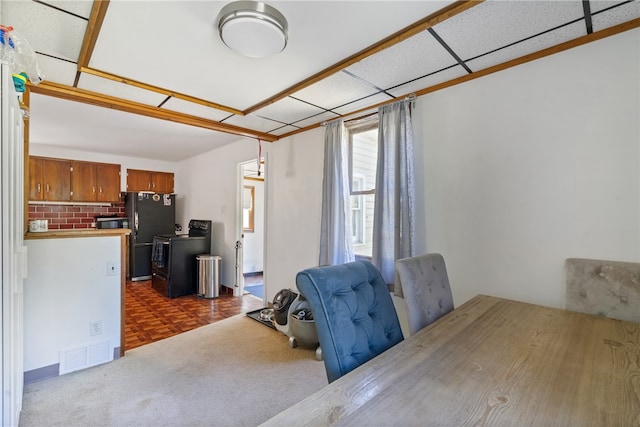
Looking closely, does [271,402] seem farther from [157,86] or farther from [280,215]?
[157,86]

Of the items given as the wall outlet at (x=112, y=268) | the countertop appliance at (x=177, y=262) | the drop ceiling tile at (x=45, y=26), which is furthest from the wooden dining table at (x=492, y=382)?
the countertop appliance at (x=177, y=262)

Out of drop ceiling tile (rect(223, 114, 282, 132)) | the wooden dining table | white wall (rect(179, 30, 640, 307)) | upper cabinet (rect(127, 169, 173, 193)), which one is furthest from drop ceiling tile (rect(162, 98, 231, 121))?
upper cabinet (rect(127, 169, 173, 193))

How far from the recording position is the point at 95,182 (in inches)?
206

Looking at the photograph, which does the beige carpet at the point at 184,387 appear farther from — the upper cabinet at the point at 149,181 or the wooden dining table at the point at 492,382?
the upper cabinet at the point at 149,181

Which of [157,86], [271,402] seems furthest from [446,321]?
[157,86]

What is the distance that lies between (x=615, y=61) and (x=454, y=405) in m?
2.10

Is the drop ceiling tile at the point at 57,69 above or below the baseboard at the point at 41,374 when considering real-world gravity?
above

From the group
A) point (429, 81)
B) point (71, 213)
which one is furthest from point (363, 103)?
point (71, 213)

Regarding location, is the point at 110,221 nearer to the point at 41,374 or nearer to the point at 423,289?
the point at 41,374

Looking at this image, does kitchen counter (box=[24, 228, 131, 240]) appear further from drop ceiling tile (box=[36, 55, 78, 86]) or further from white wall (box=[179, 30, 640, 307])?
white wall (box=[179, 30, 640, 307])

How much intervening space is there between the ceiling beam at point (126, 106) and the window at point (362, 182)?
1.40 m

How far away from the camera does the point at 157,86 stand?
2404 millimetres

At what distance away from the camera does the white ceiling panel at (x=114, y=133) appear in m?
3.05

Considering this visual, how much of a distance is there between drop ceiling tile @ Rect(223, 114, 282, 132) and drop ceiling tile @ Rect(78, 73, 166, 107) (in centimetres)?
80
